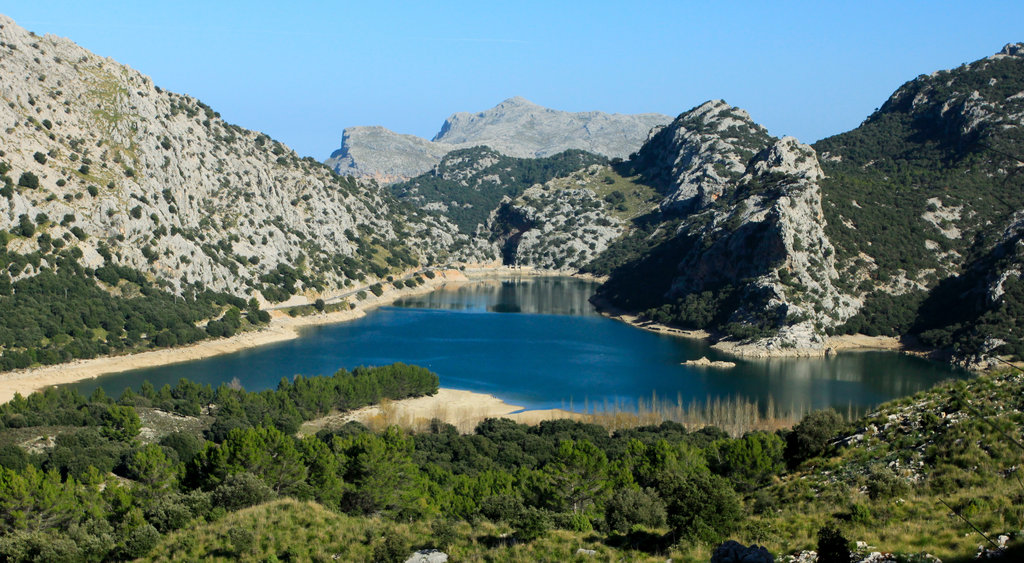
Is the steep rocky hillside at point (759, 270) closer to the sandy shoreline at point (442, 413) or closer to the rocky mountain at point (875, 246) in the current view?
the rocky mountain at point (875, 246)

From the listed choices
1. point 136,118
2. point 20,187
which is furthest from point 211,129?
point 20,187

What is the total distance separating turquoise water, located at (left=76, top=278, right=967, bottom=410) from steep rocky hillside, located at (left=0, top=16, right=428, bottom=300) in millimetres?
→ 20404

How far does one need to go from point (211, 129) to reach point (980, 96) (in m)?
146

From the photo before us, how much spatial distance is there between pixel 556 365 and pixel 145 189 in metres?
67.9

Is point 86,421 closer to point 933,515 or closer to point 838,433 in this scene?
point 838,433

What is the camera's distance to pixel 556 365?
3895 inches

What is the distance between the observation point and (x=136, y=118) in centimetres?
12875

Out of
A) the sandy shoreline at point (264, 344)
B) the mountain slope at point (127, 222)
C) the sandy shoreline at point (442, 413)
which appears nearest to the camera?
the sandy shoreline at point (442, 413)

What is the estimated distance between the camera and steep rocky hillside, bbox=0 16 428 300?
350 feet

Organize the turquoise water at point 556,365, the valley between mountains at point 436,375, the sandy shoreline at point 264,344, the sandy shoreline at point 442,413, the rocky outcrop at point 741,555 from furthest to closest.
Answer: the turquoise water at point 556,365 < the sandy shoreline at point 264,344 < the sandy shoreline at point 442,413 < the valley between mountains at point 436,375 < the rocky outcrop at point 741,555

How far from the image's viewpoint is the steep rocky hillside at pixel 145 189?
350 ft

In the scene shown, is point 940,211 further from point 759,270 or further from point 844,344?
point 844,344

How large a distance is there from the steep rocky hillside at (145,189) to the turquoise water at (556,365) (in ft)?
66.9


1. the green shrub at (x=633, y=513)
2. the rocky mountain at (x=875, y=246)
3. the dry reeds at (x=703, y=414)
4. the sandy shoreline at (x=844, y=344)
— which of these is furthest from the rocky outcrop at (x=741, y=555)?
the sandy shoreline at (x=844, y=344)
